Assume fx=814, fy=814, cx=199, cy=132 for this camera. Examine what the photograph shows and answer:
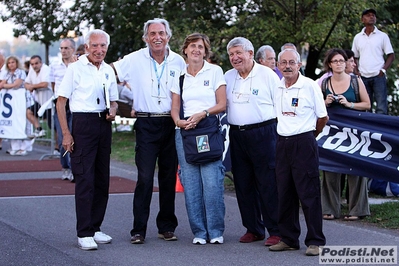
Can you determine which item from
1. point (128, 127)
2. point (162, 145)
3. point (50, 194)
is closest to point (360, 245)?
point (162, 145)

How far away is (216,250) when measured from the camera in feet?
26.2

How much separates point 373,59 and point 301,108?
6.10 metres

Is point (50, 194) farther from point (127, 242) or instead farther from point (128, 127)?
point (128, 127)

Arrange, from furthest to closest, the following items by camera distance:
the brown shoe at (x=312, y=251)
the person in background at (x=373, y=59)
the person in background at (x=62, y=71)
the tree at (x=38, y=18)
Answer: the tree at (x=38, y=18), the person in background at (x=373, y=59), the person in background at (x=62, y=71), the brown shoe at (x=312, y=251)

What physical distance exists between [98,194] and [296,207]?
205cm

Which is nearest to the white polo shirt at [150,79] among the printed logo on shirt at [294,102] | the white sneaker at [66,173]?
the printed logo on shirt at [294,102]

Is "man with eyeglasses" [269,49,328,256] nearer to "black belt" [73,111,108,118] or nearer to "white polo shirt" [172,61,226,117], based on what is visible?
"white polo shirt" [172,61,226,117]

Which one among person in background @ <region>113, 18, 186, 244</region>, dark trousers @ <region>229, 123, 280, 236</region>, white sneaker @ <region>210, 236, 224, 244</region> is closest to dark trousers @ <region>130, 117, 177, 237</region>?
person in background @ <region>113, 18, 186, 244</region>

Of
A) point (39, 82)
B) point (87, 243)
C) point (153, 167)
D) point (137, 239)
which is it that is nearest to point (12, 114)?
point (39, 82)

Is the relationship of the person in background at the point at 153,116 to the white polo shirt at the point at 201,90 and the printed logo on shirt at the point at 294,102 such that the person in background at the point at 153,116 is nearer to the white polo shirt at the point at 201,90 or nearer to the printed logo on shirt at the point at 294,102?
the white polo shirt at the point at 201,90

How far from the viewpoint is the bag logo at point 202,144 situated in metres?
8.12

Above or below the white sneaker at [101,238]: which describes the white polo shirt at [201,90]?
above

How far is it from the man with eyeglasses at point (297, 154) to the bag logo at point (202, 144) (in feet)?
2.39

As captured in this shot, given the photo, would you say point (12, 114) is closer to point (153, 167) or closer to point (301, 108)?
point (153, 167)
